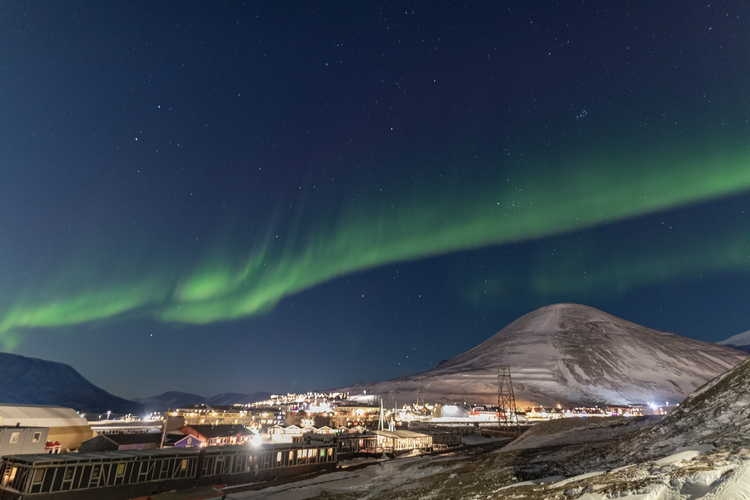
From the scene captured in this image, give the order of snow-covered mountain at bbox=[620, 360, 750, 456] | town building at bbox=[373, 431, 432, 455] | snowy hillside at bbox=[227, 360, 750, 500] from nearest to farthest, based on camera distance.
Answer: snowy hillside at bbox=[227, 360, 750, 500] < snow-covered mountain at bbox=[620, 360, 750, 456] < town building at bbox=[373, 431, 432, 455]

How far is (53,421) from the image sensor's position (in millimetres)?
70062

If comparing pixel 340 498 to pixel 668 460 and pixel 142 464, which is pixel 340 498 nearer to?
pixel 142 464

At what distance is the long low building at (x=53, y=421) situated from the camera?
65.0 meters

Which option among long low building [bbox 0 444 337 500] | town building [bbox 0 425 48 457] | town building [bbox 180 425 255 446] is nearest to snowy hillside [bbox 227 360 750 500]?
long low building [bbox 0 444 337 500]

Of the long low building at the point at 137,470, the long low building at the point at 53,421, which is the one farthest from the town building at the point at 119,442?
the long low building at the point at 137,470

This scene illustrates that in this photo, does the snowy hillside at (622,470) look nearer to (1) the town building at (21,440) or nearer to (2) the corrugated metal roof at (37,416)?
(1) the town building at (21,440)

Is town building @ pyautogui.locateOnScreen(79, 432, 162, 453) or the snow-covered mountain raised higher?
the snow-covered mountain

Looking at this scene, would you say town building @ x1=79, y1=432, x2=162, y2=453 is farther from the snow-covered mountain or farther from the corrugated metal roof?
the snow-covered mountain

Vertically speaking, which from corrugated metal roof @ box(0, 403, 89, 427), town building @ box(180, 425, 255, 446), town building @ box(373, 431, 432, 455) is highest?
corrugated metal roof @ box(0, 403, 89, 427)

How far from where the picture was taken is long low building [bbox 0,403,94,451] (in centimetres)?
6500

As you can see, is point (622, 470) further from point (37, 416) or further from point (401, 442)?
point (37, 416)

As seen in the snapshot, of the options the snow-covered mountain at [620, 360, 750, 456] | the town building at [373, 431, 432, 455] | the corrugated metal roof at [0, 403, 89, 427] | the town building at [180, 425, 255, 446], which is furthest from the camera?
the town building at [373, 431, 432, 455]

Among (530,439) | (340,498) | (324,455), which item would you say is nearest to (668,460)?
(340,498)

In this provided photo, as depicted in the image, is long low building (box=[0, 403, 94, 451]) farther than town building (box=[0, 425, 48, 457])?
Yes
